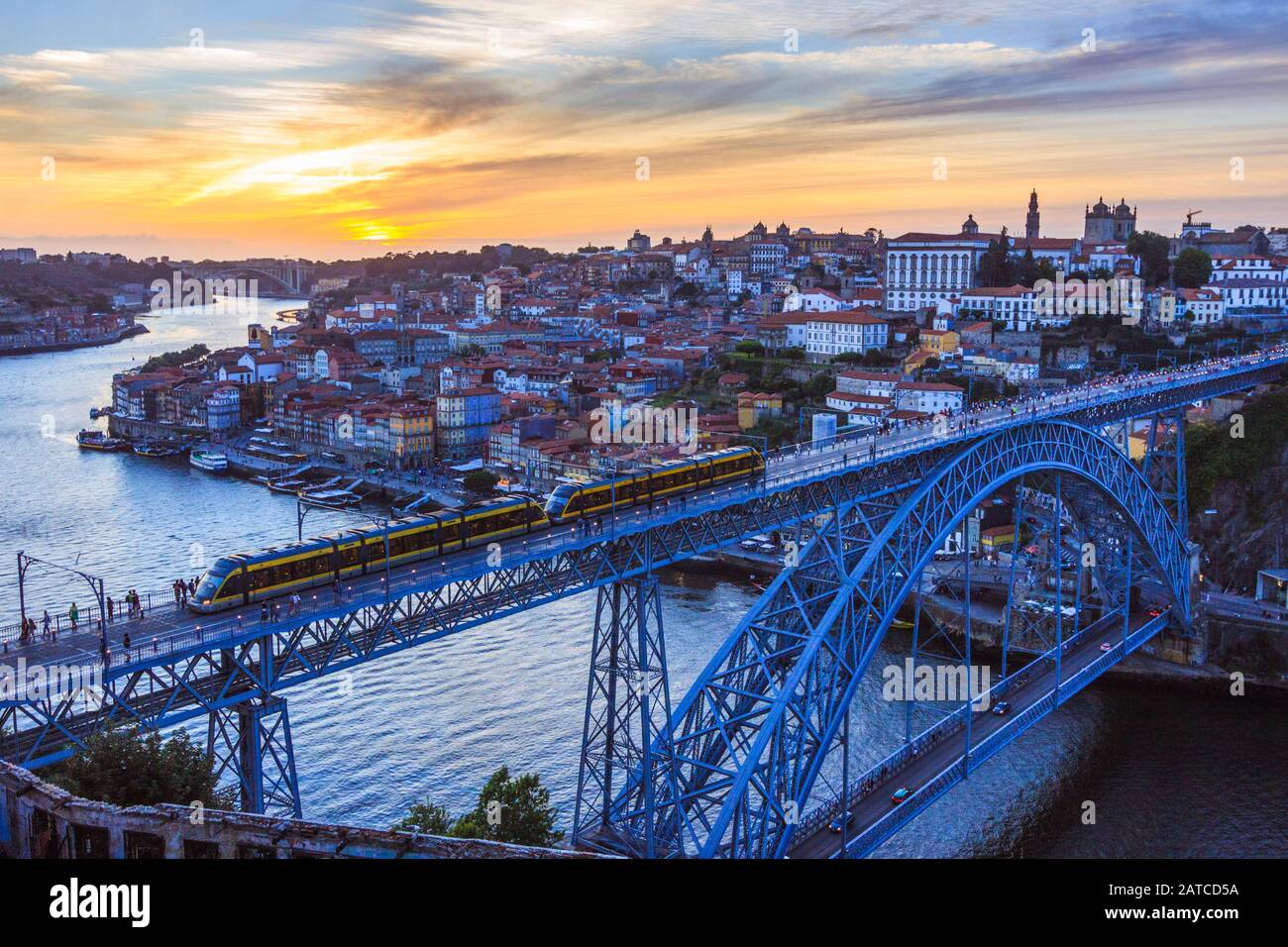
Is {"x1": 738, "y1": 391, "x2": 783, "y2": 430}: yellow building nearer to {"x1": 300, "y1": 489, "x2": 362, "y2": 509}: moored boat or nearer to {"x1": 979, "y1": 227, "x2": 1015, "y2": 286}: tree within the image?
{"x1": 300, "y1": 489, "x2": 362, "y2": 509}: moored boat

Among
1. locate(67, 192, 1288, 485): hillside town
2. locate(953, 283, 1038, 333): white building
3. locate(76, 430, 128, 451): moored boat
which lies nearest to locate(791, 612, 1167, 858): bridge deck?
locate(67, 192, 1288, 485): hillside town

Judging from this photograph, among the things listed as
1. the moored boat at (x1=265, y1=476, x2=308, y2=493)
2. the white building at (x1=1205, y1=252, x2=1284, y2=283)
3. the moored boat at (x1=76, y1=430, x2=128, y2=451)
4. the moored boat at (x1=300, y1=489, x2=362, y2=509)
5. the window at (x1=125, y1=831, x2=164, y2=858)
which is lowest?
the moored boat at (x1=300, y1=489, x2=362, y2=509)

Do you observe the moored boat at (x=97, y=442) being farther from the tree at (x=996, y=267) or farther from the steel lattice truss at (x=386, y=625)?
the steel lattice truss at (x=386, y=625)

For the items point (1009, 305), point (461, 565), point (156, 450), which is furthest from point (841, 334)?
point (461, 565)

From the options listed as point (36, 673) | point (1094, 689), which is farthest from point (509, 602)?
point (1094, 689)
